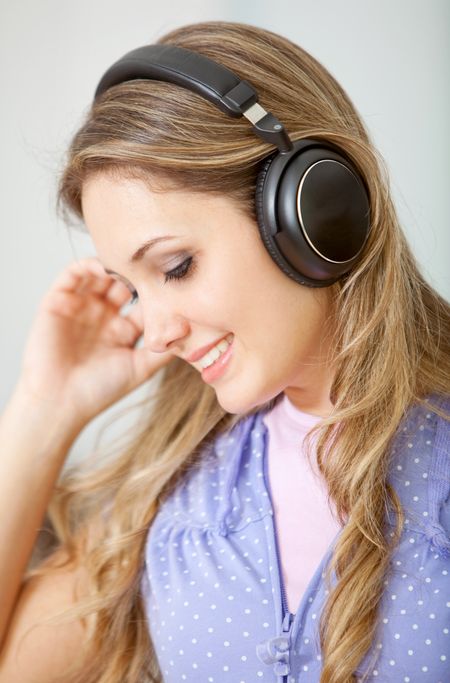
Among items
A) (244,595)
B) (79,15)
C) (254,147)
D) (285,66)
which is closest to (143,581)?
(244,595)

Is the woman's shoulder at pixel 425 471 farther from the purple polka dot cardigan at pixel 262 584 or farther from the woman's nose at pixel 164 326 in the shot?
the woman's nose at pixel 164 326

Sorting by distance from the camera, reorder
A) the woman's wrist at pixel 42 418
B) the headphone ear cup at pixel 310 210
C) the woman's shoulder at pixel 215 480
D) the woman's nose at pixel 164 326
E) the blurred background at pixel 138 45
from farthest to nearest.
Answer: the blurred background at pixel 138 45 → the woman's wrist at pixel 42 418 → the woman's shoulder at pixel 215 480 → the woman's nose at pixel 164 326 → the headphone ear cup at pixel 310 210

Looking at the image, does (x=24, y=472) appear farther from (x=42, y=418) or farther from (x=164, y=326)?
(x=164, y=326)

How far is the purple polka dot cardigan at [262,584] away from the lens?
1.07 metres

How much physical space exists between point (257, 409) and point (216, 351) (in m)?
0.24

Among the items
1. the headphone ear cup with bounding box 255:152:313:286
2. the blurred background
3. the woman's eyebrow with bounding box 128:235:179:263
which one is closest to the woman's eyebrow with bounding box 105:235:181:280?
the woman's eyebrow with bounding box 128:235:179:263

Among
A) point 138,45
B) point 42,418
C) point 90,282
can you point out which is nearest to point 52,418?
point 42,418

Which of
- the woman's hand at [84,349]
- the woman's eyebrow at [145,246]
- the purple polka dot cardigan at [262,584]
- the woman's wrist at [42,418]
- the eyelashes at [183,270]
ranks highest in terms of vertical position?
the woman's eyebrow at [145,246]

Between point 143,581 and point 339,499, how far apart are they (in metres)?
0.37

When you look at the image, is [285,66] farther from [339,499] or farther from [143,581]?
[143,581]

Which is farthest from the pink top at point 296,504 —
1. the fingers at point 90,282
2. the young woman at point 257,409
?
the fingers at point 90,282

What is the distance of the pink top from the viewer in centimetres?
117

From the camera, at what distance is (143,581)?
4.34ft

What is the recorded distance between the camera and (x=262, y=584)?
3.82 feet
